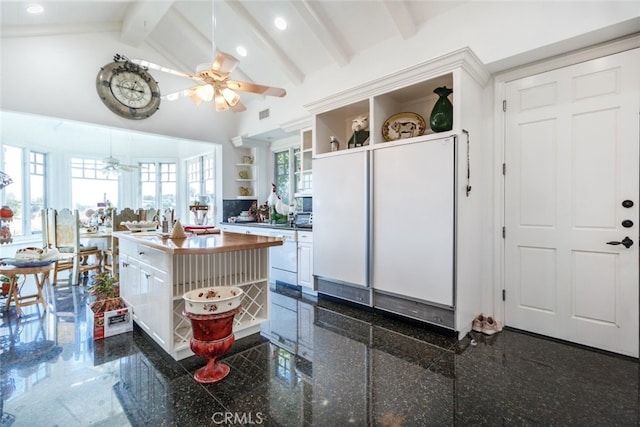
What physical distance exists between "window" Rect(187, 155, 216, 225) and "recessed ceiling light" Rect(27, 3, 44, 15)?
2989mm

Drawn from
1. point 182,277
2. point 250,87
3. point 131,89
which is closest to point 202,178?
point 131,89

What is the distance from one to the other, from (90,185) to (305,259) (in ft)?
17.7

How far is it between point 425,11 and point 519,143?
1604 millimetres

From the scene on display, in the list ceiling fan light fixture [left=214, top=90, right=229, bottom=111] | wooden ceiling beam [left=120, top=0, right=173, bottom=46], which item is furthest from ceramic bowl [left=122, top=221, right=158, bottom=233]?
wooden ceiling beam [left=120, top=0, right=173, bottom=46]

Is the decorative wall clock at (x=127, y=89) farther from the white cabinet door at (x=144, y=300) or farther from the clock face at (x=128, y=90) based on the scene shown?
the white cabinet door at (x=144, y=300)

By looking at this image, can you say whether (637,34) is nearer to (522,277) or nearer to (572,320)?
(522,277)

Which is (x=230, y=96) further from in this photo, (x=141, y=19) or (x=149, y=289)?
(x=141, y=19)

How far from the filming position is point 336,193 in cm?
354

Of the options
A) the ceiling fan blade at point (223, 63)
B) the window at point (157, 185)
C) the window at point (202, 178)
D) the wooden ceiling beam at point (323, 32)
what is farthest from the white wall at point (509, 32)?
the window at point (157, 185)

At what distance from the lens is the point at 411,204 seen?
289 cm

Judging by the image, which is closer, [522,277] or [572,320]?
[572,320]

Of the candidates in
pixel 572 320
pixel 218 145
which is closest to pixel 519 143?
pixel 572 320

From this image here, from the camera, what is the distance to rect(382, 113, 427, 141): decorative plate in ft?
10.2

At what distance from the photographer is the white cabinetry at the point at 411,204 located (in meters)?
2.64
